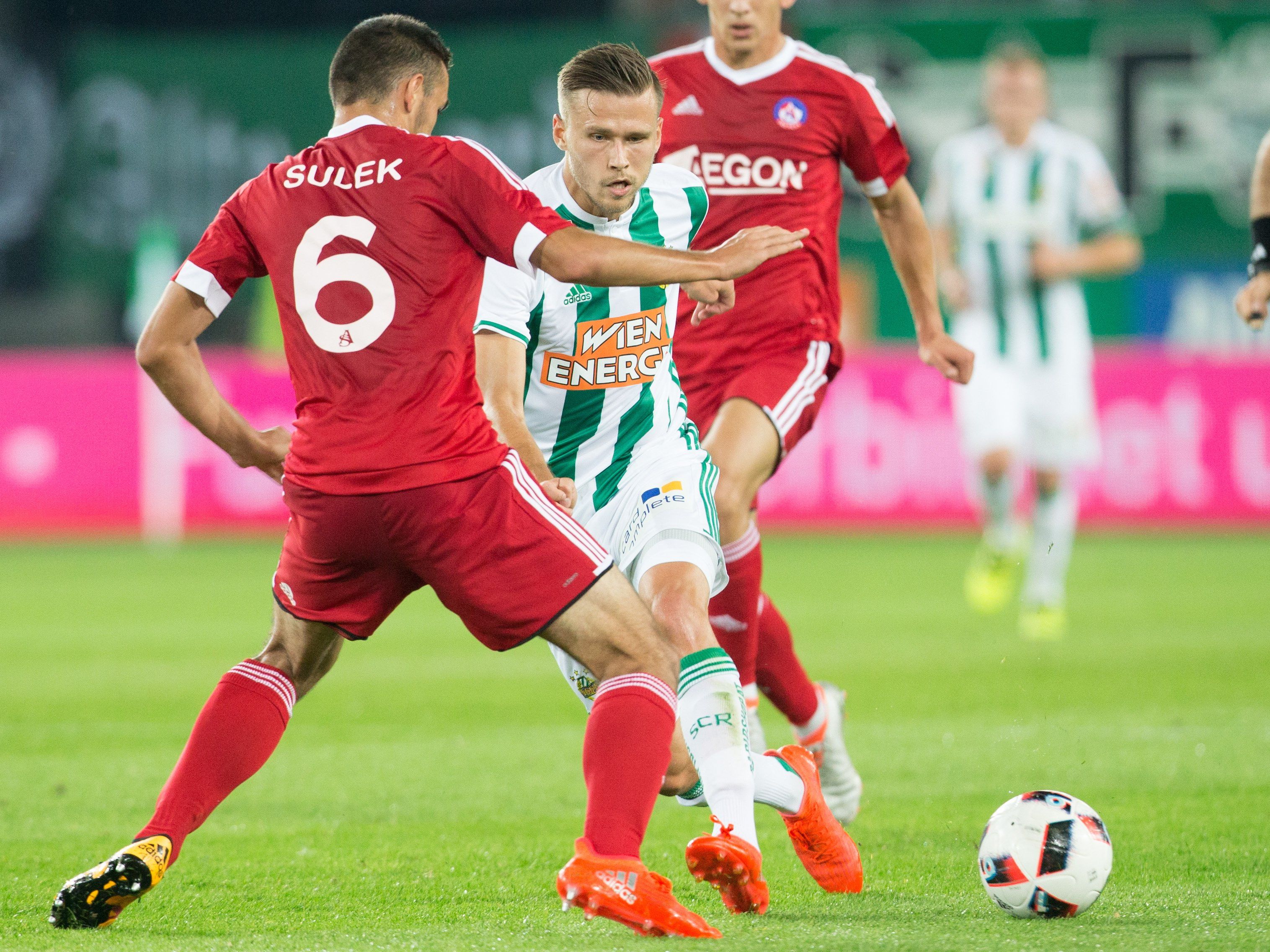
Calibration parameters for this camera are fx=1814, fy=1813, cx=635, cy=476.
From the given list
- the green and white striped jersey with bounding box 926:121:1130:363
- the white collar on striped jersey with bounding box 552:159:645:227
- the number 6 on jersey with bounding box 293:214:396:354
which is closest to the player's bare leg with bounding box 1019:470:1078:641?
the green and white striped jersey with bounding box 926:121:1130:363

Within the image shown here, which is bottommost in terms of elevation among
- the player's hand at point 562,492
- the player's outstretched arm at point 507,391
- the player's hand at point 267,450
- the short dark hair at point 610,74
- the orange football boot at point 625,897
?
the orange football boot at point 625,897

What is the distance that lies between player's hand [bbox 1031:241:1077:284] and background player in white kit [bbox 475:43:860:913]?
19.8 feet

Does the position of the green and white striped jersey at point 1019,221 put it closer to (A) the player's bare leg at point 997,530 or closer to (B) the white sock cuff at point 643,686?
(A) the player's bare leg at point 997,530

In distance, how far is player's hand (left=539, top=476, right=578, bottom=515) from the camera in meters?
3.94

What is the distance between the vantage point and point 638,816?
3633mm

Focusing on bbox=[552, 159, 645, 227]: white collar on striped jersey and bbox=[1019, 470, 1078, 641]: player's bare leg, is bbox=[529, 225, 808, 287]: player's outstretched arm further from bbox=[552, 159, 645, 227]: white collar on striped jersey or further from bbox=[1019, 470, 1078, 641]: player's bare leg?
bbox=[1019, 470, 1078, 641]: player's bare leg

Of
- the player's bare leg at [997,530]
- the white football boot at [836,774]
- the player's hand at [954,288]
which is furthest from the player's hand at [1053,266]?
the white football boot at [836,774]

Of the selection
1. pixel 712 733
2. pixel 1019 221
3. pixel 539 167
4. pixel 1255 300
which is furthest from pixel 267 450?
pixel 539 167

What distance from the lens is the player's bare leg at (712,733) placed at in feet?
12.2

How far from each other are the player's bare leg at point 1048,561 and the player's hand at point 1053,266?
1111 millimetres

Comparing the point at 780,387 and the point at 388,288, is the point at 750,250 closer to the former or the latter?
the point at 388,288

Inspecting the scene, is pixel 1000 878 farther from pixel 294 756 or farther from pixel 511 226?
pixel 294 756

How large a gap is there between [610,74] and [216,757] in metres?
1.77

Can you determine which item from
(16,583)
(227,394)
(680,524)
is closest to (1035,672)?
(680,524)
